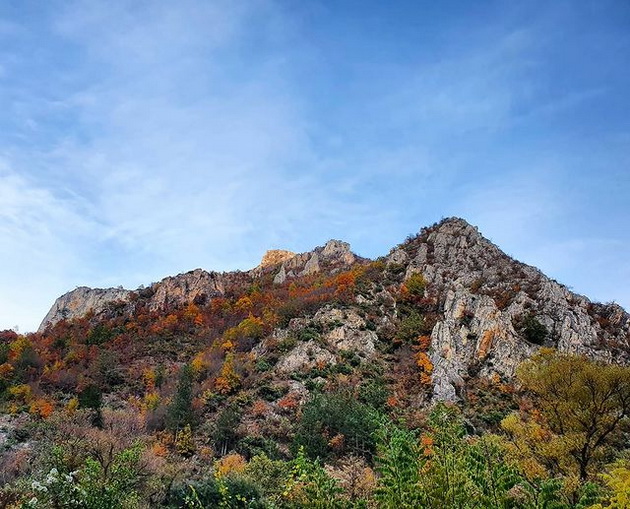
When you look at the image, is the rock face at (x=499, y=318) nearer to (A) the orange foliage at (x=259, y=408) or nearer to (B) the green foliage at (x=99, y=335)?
(A) the orange foliage at (x=259, y=408)

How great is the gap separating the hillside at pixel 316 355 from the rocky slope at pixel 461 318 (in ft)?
0.58

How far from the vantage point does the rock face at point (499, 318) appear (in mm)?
50125

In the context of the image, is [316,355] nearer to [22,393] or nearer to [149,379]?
[149,379]

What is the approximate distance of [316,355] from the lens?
54406mm

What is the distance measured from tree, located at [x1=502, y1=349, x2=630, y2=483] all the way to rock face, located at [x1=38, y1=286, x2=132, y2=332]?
286 ft

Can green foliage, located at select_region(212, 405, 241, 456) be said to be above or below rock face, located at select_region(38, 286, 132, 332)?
below

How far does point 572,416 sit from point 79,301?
10483cm

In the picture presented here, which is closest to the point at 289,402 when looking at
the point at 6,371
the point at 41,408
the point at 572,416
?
the point at 41,408

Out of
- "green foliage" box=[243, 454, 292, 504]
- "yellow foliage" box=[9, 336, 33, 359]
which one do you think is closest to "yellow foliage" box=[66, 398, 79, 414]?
"yellow foliage" box=[9, 336, 33, 359]

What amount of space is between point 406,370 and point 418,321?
29.1 feet

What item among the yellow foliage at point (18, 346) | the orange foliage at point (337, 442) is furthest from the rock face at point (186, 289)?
the orange foliage at point (337, 442)

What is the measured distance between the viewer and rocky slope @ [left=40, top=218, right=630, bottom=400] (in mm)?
50750

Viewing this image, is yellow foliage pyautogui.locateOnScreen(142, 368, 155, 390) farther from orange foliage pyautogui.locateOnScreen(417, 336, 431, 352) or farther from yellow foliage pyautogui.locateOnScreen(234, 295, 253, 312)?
orange foliage pyautogui.locateOnScreen(417, 336, 431, 352)

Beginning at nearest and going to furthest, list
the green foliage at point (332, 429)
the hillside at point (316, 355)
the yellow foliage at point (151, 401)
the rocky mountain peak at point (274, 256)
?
the green foliage at point (332, 429) < the hillside at point (316, 355) < the yellow foliage at point (151, 401) < the rocky mountain peak at point (274, 256)
